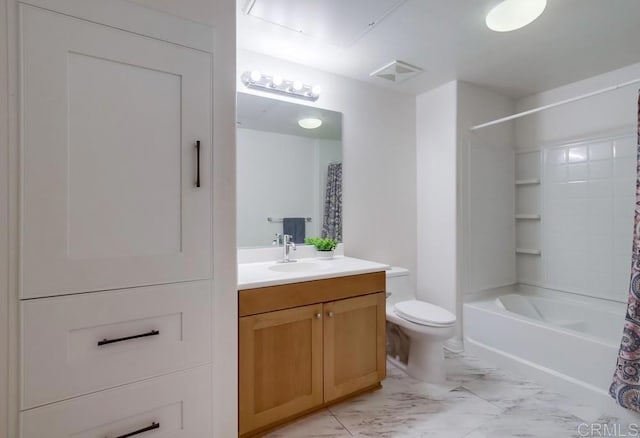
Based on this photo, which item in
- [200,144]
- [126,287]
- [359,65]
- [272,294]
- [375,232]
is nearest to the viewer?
[126,287]

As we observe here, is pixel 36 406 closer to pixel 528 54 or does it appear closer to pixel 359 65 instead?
pixel 359 65

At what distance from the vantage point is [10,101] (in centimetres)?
98

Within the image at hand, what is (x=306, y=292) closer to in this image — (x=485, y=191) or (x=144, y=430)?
(x=144, y=430)

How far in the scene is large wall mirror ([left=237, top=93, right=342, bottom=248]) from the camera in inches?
84.5

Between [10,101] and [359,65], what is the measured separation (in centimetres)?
200

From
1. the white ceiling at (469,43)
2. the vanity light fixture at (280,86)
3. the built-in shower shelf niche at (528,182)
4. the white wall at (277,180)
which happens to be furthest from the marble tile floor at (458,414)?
the white ceiling at (469,43)

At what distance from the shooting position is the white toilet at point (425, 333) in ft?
6.69

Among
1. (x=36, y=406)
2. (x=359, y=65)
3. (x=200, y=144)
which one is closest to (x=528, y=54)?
(x=359, y=65)

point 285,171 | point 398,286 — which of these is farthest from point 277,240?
point 398,286

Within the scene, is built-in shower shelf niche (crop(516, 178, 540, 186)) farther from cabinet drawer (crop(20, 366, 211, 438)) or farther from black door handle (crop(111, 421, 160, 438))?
black door handle (crop(111, 421, 160, 438))

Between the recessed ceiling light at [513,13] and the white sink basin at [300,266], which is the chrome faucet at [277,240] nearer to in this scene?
the white sink basin at [300,266]

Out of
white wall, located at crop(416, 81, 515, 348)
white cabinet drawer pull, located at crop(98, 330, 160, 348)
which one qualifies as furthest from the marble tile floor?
white cabinet drawer pull, located at crop(98, 330, 160, 348)

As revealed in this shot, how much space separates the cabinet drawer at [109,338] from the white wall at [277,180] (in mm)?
867

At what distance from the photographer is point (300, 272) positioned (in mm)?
1997
